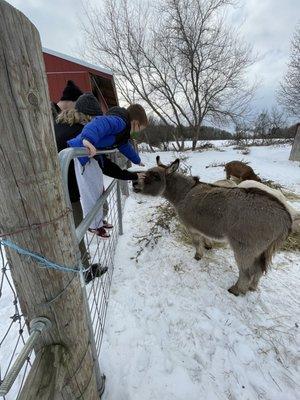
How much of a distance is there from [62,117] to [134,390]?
2853 mm

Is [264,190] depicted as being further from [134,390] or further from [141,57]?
[141,57]

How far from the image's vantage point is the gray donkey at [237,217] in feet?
9.08

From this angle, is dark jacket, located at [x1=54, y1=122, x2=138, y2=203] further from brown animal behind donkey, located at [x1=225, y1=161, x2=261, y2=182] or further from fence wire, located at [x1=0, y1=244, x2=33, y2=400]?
brown animal behind donkey, located at [x1=225, y1=161, x2=261, y2=182]

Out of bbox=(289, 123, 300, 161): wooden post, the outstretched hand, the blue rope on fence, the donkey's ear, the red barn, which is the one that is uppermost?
the red barn

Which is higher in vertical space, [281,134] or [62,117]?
[62,117]

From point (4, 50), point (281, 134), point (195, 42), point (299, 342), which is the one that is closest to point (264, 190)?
point (299, 342)

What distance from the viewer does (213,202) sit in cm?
319

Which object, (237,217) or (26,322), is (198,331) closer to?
(237,217)

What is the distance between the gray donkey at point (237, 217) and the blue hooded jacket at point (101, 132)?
3.43 ft

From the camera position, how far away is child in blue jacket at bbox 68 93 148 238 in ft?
7.68

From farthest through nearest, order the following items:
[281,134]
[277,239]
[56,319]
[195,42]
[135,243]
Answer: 1. [281,134]
2. [195,42]
3. [135,243]
4. [277,239]
5. [56,319]

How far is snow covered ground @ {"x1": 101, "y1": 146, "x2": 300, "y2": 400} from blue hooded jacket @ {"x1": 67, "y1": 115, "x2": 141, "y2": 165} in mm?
1879

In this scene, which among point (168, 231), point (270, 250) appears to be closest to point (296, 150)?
point (168, 231)

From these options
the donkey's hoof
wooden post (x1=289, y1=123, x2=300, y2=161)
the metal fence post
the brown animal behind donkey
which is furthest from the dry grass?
wooden post (x1=289, y1=123, x2=300, y2=161)
